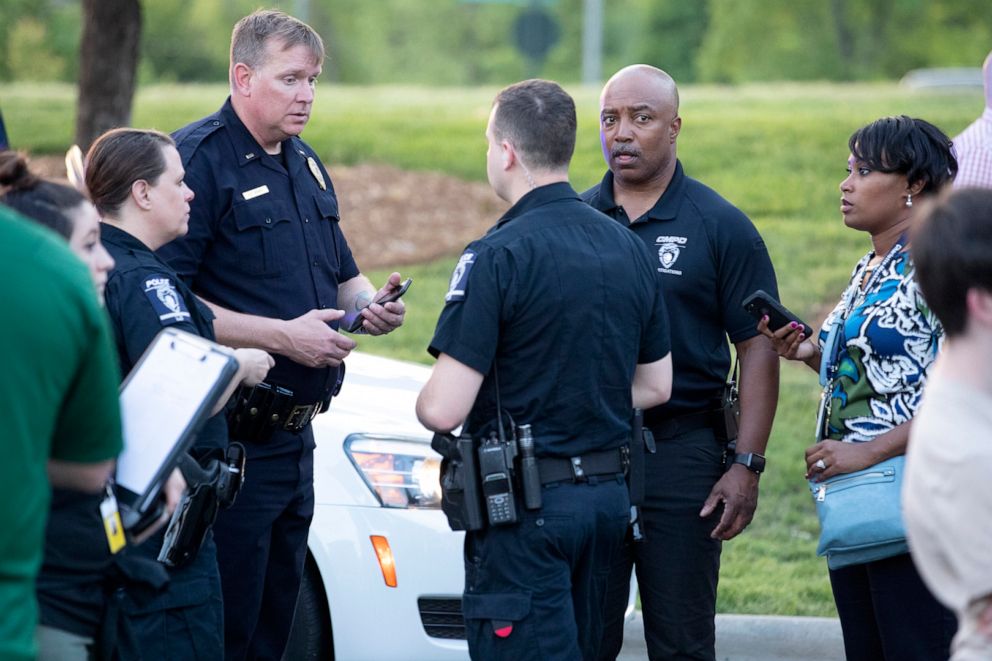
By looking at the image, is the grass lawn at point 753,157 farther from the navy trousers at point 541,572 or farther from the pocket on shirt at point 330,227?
the pocket on shirt at point 330,227

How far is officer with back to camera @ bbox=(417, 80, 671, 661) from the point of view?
351cm

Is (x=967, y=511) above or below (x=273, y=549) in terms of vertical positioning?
above

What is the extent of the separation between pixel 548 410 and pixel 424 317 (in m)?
7.12

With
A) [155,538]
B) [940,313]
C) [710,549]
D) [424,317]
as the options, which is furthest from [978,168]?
[424,317]

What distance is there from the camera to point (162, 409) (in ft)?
9.66

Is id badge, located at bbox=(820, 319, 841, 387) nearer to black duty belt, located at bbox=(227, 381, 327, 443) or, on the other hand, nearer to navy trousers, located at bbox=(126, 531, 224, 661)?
black duty belt, located at bbox=(227, 381, 327, 443)

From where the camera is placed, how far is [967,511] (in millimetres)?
2232

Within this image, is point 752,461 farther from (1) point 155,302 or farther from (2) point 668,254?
(1) point 155,302

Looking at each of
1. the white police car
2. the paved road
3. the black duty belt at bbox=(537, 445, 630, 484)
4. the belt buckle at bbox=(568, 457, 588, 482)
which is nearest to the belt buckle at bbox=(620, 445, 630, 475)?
the black duty belt at bbox=(537, 445, 630, 484)

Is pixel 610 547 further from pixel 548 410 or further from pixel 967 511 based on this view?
pixel 967 511

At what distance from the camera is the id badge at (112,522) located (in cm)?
284

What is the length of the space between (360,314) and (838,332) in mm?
1611

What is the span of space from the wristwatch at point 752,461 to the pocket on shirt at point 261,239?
1.66 m

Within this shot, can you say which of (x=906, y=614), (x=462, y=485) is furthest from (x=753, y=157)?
(x=462, y=485)
